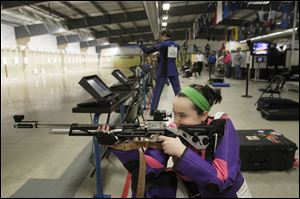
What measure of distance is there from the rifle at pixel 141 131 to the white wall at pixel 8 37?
14.4 metres

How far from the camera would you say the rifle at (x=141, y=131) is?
0.89 meters

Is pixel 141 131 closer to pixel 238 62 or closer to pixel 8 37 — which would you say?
pixel 238 62

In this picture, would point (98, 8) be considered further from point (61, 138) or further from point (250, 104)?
point (61, 138)

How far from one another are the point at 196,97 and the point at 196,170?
0.30m

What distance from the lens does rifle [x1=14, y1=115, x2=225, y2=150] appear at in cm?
89

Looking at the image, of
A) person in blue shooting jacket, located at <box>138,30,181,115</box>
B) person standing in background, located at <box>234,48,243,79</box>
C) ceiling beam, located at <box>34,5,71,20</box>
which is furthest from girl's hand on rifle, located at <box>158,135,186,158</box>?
person standing in background, located at <box>234,48,243,79</box>

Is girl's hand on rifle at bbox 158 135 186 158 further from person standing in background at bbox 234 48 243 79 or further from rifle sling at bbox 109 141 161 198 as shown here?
person standing in background at bbox 234 48 243 79

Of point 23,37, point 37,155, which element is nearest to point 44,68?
point 23,37

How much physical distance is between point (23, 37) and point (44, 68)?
3.36 m

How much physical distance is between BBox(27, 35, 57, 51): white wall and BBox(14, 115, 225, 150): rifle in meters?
16.2

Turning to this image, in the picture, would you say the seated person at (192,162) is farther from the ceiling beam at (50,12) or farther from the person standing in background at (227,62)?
the person standing in background at (227,62)

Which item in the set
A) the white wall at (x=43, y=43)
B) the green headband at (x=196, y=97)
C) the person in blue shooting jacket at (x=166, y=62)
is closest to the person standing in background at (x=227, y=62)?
the person in blue shooting jacket at (x=166, y=62)

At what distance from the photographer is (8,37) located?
1342cm

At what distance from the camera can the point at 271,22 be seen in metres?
9.88
